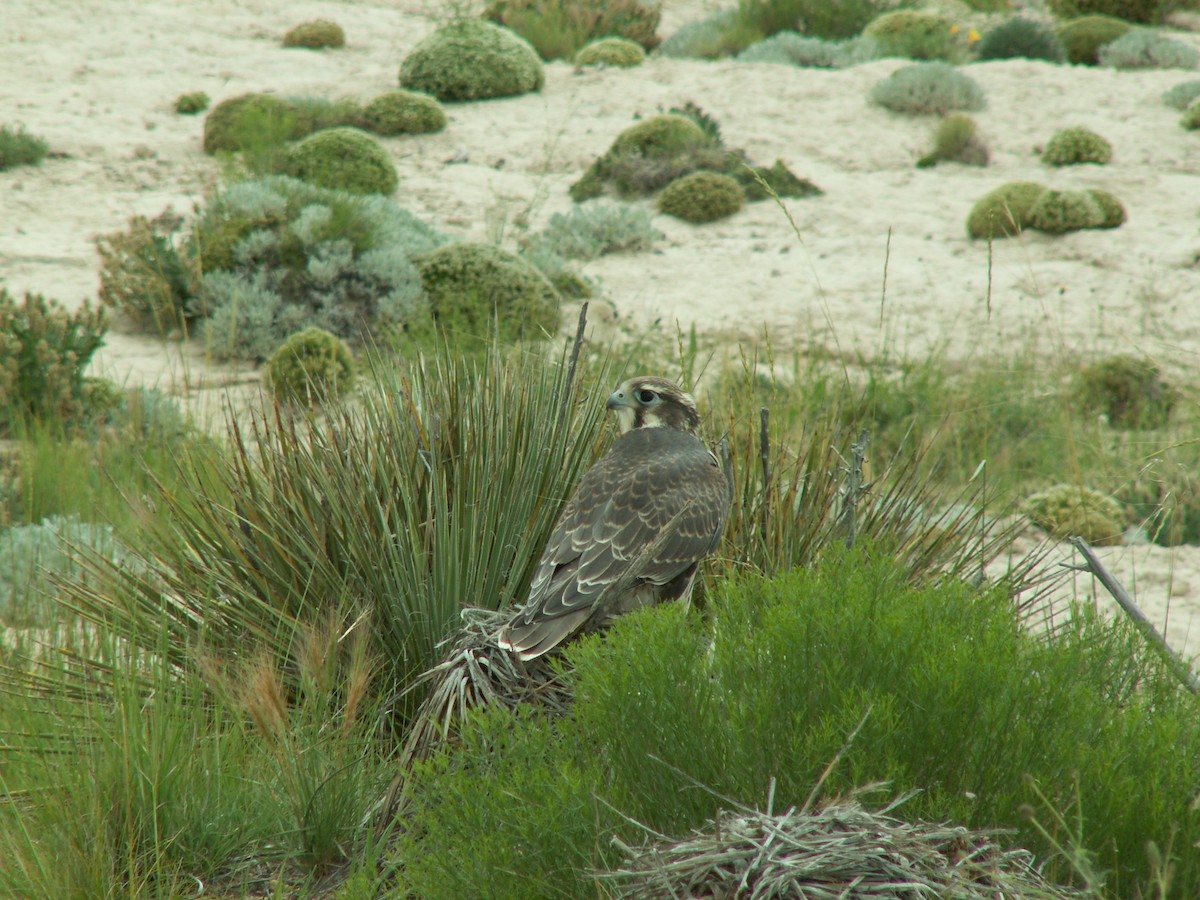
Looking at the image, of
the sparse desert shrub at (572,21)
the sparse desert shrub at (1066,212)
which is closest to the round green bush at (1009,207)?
the sparse desert shrub at (1066,212)

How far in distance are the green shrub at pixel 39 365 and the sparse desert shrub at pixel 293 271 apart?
1829 mm

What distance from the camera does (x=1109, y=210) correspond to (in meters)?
12.9

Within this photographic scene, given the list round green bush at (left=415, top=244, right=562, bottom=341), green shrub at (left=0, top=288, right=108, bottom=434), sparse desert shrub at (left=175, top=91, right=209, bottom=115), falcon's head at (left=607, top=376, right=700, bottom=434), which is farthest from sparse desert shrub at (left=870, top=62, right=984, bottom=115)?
falcon's head at (left=607, top=376, right=700, bottom=434)

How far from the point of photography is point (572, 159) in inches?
631

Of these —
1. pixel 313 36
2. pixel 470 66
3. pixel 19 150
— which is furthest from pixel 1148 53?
pixel 19 150

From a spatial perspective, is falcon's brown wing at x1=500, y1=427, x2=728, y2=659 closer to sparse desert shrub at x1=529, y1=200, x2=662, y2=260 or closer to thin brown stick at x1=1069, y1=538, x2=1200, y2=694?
thin brown stick at x1=1069, y1=538, x2=1200, y2=694

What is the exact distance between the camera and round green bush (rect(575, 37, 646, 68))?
19906mm

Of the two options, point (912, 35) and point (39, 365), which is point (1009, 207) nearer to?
point (912, 35)

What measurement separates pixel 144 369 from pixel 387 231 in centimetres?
290

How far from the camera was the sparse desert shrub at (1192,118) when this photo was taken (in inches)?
616

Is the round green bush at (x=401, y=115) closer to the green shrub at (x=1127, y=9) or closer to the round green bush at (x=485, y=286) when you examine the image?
the round green bush at (x=485, y=286)

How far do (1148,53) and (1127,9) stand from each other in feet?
13.0

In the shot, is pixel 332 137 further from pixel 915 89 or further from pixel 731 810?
pixel 731 810

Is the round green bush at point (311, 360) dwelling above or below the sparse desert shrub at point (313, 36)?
below
